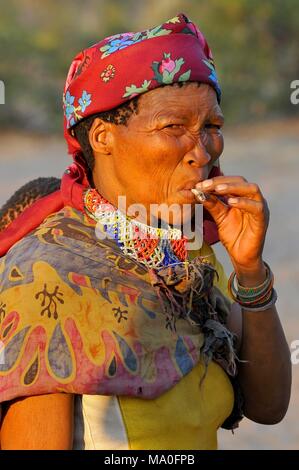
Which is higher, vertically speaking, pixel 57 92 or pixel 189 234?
pixel 57 92

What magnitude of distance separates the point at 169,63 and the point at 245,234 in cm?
58

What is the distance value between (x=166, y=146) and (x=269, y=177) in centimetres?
1105

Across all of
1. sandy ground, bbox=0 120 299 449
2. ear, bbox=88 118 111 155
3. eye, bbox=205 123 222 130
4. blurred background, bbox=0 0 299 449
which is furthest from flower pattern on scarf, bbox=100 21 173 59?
blurred background, bbox=0 0 299 449

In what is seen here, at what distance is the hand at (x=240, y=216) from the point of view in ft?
9.64

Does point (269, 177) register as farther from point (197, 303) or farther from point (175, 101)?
point (175, 101)

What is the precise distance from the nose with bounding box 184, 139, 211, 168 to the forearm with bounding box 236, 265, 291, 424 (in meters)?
0.38

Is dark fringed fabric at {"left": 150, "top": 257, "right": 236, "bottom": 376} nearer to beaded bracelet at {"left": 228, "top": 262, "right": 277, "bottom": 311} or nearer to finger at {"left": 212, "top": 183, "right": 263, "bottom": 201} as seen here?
beaded bracelet at {"left": 228, "top": 262, "right": 277, "bottom": 311}

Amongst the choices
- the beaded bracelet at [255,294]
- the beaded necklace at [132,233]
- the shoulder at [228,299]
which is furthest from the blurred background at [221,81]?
the beaded necklace at [132,233]

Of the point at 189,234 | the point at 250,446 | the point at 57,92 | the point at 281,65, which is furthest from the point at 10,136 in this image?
the point at 189,234

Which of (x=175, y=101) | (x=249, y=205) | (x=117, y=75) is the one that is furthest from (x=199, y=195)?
(x=117, y=75)

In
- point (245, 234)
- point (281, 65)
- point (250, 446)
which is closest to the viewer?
point (245, 234)

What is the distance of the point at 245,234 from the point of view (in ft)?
10.0

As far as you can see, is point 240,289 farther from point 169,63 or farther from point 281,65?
point 281,65

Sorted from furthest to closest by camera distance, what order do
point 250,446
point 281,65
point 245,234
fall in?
point 281,65 < point 250,446 < point 245,234
